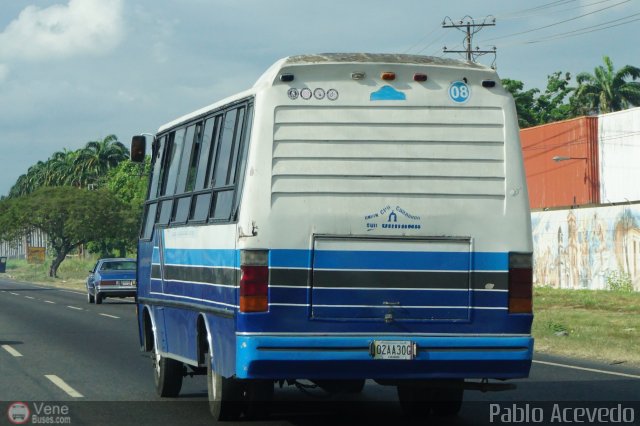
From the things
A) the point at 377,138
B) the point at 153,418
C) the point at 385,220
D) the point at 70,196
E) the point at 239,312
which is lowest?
the point at 153,418

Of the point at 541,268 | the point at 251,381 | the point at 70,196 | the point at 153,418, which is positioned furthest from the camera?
the point at 70,196

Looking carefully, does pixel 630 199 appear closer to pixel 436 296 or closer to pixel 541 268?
pixel 541 268

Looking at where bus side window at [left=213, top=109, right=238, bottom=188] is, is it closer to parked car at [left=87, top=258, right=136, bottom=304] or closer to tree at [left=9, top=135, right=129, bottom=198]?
parked car at [left=87, top=258, right=136, bottom=304]

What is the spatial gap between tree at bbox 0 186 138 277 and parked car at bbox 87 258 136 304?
51682mm

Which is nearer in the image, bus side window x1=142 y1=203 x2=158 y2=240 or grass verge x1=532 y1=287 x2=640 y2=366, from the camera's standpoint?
bus side window x1=142 y1=203 x2=158 y2=240

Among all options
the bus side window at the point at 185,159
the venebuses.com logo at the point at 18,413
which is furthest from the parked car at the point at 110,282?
the bus side window at the point at 185,159

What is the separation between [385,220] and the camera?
402 inches

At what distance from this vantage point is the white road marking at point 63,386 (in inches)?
543

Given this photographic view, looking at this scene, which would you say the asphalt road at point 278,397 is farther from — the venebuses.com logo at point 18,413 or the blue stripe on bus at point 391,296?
the blue stripe on bus at point 391,296

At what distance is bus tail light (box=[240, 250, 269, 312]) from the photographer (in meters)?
9.89

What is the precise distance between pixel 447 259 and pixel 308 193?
4.14 feet

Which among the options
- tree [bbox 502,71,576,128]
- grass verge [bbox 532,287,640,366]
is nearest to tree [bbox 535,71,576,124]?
tree [bbox 502,71,576,128]

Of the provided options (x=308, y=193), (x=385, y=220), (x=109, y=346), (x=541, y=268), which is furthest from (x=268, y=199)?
(x=541, y=268)

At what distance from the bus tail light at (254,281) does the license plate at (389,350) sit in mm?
929
